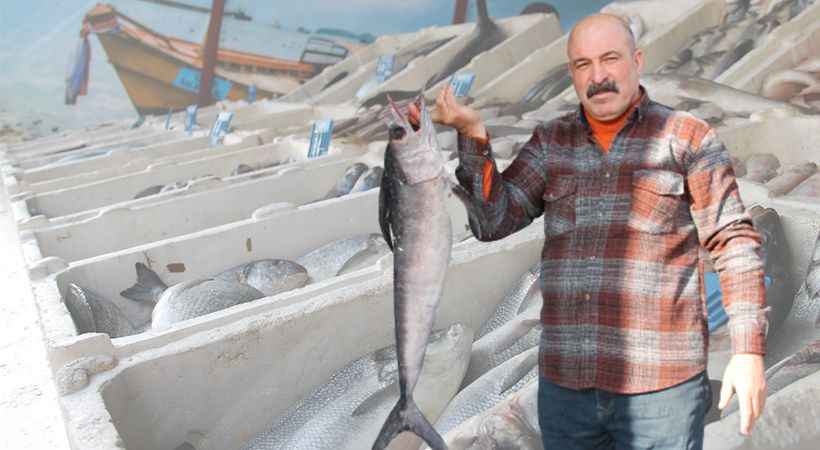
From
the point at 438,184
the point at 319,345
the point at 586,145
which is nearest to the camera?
the point at 438,184

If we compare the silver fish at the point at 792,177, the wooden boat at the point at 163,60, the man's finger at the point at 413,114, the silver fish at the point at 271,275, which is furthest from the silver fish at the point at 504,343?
the wooden boat at the point at 163,60

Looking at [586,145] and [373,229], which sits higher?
[586,145]

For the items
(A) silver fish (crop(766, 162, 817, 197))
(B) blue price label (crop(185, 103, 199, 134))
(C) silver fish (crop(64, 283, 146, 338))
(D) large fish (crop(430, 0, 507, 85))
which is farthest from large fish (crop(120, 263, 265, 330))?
(D) large fish (crop(430, 0, 507, 85))

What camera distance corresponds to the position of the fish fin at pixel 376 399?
215cm

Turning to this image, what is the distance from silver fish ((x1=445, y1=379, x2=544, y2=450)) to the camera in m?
1.80

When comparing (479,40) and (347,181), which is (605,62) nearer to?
(347,181)

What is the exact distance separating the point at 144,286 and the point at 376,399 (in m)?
1.64

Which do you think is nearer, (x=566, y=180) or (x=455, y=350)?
(x=566, y=180)

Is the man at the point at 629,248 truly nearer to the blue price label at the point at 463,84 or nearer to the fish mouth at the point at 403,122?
the fish mouth at the point at 403,122

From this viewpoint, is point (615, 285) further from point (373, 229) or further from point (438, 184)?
point (373, 229)

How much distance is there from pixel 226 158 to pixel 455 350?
3741 mm

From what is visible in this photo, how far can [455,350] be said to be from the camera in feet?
7.49

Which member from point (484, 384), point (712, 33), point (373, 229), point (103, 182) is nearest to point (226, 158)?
point (103, 182)

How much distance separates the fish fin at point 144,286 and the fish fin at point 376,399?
4.89ft
